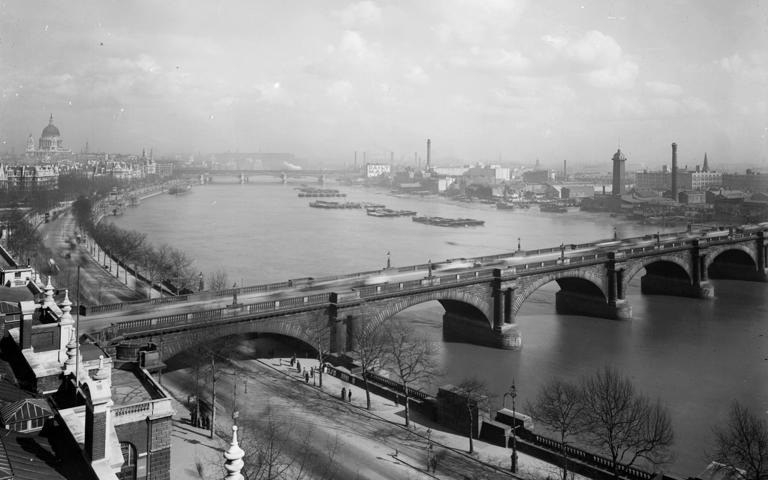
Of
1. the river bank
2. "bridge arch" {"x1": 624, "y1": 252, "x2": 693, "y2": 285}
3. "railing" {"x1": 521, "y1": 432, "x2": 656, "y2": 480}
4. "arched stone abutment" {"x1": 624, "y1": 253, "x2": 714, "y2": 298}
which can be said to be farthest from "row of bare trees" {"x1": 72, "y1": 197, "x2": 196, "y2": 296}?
"arched stone abutment" {"x1": 624, "y1": 253, "x2": 714, "y2": 298}

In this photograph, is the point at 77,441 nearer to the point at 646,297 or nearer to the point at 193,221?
the point at 646,297

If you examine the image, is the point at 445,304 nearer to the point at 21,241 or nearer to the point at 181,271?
the point at 181,271

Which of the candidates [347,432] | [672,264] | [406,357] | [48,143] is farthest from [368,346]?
[48,143]

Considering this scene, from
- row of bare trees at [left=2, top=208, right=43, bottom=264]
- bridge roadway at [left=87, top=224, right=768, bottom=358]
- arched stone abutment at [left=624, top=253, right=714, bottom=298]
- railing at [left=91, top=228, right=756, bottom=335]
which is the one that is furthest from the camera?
arched stone abutment at [left=624, top=253, right=714, bottom=298]

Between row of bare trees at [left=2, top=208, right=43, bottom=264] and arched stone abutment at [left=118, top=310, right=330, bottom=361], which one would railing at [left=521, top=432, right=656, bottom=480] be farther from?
row of bare trees at [left=2, top=208, right=43, bottom=264]

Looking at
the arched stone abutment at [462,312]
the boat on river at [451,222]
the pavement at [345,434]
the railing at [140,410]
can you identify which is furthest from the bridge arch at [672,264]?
the boat on river at [451,222]

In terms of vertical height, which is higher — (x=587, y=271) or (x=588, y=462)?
(x=587, y=271)

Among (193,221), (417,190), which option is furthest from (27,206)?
(417,190)
